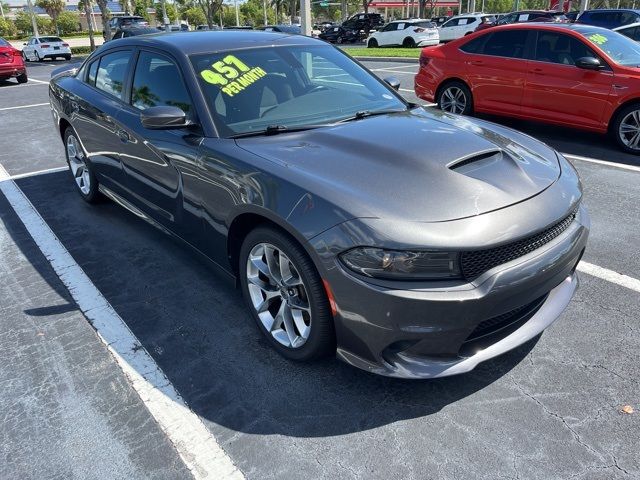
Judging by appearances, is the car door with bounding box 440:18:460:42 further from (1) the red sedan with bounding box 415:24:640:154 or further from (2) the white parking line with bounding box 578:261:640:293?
(2) the white parking line with bounding box 578:261:640:293

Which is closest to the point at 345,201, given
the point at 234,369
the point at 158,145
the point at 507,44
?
the point at 234,369

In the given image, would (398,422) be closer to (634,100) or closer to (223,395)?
(223,395)

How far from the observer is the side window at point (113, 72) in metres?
4.16

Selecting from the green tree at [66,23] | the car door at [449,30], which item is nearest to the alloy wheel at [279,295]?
the car door at [449,30]

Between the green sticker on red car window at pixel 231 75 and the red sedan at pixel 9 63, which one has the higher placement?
the green sticker on red car window at pixel 231 75

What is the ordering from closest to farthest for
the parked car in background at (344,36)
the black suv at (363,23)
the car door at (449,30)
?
the car door at (449,30) → the parked car in background at (344,36) → the black suv at (363,23)

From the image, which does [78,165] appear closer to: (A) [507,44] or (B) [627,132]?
(A) [507,44]

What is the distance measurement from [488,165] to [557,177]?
15.5 inches

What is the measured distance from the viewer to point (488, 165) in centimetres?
272

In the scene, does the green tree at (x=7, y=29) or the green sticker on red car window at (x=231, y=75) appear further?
the green tree at (x=7, y=29)

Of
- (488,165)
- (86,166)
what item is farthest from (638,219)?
(86,166)

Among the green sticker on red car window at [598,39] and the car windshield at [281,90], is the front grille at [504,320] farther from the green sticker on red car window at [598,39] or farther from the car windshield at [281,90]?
the green sticker on red car window at [598,39]

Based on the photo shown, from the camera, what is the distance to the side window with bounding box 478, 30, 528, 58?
7441mm

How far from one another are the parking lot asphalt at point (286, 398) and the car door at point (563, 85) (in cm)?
357
